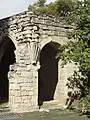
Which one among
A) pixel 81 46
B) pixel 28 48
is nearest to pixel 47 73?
pixel 28 48

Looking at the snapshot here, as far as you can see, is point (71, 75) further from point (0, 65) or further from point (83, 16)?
point (0, 65)

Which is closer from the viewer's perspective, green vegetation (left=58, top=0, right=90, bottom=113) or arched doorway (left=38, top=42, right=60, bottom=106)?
green vegetation (left=58, top=0, right=90, bottom=113)

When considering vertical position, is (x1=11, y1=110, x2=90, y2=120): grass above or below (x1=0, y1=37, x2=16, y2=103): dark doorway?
below

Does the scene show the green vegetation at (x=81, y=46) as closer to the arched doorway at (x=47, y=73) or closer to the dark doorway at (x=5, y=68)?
the arched doorway at (x=47, y=73)

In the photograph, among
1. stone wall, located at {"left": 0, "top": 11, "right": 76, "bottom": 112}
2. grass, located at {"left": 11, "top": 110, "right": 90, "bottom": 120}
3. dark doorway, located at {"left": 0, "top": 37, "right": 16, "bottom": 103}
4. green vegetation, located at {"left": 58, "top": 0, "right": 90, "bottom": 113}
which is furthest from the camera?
dark doorway, located at {"left": 0, "top": 37, "right": 16, "bottom": 103}

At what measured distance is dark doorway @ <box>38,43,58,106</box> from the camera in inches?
679

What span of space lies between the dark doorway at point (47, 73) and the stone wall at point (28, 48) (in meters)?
1.44

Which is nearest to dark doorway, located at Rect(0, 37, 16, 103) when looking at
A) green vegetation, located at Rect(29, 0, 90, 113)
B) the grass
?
the grass

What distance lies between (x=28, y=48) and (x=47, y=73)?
4110 mm

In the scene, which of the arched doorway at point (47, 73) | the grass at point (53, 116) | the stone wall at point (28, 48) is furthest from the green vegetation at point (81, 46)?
the arched doorway at point (47, 73)

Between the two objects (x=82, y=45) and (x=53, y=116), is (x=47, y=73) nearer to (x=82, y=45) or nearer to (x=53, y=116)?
(x=53, y=116)

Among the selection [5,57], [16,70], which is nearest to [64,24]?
[16,70]

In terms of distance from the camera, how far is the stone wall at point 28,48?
42.9 ft

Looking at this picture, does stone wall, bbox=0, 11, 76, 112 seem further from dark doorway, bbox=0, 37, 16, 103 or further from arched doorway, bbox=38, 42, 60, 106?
dark doorway, bbox=0, 37, 16, 103
